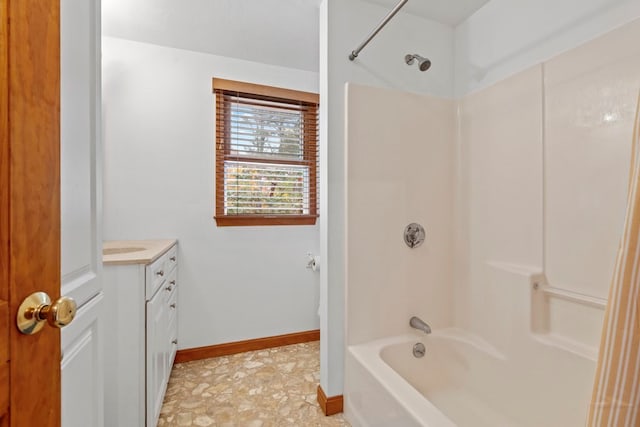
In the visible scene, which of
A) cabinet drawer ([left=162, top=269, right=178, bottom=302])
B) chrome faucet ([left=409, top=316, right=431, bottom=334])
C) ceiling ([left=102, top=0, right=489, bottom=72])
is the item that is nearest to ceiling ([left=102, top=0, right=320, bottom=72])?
ceiling ([left=102, top=0, right=489, bottom=72])

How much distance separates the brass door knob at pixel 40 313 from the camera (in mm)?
469

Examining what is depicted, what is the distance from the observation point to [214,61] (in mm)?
2246

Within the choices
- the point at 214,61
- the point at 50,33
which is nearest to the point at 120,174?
the point at 214,61

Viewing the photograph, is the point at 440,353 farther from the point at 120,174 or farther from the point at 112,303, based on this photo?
the point at 120,174

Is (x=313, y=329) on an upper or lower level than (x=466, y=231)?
lower

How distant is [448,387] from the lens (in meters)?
1.58

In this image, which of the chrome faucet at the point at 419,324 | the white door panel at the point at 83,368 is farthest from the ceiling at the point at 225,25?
the chrome faucet at the point at 419,324

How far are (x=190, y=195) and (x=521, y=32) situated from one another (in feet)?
7.78

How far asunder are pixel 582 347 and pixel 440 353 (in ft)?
2.15

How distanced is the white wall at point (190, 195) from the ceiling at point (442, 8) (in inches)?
41.0

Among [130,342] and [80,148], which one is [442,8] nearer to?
[80,148]

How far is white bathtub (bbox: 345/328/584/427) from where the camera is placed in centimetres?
118

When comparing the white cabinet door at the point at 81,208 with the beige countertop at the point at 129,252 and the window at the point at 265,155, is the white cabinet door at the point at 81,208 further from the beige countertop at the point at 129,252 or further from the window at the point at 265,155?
the window at the point at 265,155

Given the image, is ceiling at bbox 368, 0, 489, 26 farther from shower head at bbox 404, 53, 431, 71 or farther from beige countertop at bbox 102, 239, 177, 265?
beige countertop at bbox 102, 239, 177, 265
